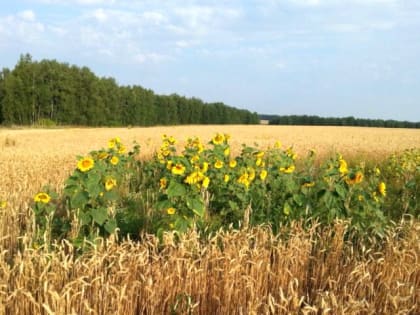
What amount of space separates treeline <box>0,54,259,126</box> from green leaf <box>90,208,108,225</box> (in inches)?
1766

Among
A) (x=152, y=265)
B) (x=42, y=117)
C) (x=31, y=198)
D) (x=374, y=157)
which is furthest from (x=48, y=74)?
(x=152, y=265)

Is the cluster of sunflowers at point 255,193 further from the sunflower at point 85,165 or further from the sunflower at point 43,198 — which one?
the sunflower at point 43,198

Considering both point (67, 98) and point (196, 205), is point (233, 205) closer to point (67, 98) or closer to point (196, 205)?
point (196, 205)

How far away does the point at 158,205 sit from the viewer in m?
4.34

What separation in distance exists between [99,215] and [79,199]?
0.25 m

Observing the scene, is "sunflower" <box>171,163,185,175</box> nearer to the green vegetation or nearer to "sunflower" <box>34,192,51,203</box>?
the green vegetation

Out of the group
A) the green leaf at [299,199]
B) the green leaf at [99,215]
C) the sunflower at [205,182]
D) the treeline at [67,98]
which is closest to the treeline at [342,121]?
the treeline at [67,98]

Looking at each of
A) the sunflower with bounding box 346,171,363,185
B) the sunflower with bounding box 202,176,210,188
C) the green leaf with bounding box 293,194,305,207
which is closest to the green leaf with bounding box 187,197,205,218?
the sunflower with bounding box 202,176,210,188

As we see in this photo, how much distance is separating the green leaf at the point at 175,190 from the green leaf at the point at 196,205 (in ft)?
0.31

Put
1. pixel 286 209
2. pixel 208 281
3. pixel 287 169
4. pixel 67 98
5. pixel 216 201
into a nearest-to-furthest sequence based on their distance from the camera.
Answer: pixel 208 281 < pixel 286 209 < pixel 287 169 < pixel 216 201 < pixel 67 98

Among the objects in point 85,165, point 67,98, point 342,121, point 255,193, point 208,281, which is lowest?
point 208,281

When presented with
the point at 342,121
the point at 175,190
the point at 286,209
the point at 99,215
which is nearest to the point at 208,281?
the point at 175,190

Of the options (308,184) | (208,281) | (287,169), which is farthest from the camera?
(287,169)

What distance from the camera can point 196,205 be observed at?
4211 mm
